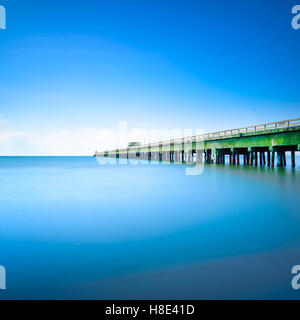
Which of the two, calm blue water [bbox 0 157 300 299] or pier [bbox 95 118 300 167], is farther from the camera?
pier [bbox 95 118 300 167]

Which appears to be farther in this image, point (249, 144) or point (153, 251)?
point (249, 144)

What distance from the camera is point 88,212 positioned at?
334 inches

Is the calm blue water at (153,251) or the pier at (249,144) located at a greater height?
the pier at (249,144)

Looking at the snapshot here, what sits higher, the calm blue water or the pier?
the pier

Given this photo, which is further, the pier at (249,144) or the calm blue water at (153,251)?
the pier at (249,144)

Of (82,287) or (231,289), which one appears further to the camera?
(82,287)

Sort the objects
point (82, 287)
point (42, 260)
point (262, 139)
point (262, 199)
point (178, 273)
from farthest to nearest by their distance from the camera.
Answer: point (262, 139)
point (262, 199)
point (42, 260)
point (178, 273)
point (82, 287)
